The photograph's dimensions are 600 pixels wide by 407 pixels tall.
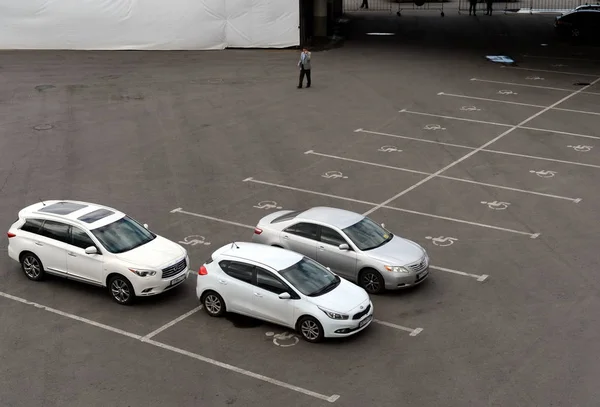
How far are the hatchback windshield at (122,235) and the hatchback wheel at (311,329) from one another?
407 centimetres

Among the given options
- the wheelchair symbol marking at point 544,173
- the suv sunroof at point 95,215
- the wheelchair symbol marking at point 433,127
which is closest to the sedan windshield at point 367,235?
the suv sunroof at point 95,215

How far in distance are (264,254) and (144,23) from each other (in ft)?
95.4

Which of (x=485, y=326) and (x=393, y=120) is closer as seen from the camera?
(x=485, y=326)

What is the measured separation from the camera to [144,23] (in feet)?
139

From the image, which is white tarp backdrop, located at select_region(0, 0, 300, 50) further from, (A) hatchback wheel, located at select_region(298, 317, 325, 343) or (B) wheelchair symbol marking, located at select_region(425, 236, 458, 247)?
(A) hatchback wheel, located at select_region(298, 317, 325, 343)

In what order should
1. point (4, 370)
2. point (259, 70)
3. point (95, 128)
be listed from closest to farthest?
point (4, 370) → point (95, 128) → point (259, 70)

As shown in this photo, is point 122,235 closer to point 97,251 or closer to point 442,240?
point 97,251

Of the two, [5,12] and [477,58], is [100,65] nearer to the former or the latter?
[5,12]

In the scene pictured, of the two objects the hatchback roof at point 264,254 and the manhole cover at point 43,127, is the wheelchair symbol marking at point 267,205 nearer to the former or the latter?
the hatchback roof at point 264,254

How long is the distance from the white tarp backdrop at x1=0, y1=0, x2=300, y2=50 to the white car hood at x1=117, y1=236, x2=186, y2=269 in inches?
1059

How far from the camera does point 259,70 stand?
128 ft

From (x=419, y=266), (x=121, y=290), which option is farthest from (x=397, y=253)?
(x=121, y=290)

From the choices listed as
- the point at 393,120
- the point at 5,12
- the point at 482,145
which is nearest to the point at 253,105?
the point at 393,120

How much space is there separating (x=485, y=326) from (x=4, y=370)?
840 cm
